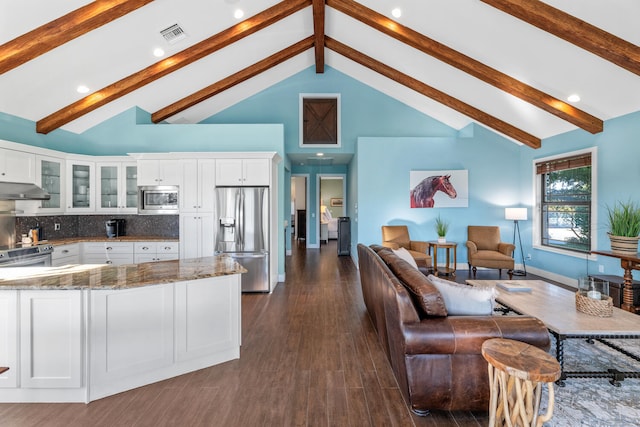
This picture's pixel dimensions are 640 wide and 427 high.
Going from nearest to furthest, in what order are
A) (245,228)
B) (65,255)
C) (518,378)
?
(518,378)
(65,255)
(245,228)

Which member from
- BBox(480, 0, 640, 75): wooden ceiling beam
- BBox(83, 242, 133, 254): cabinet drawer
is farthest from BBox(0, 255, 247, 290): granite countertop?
BBox(480, 0, 640, 75): wooden ceiling beam

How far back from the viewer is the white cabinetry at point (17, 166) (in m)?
3.78

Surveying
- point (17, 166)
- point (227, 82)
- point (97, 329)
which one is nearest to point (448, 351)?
point (97, 329)

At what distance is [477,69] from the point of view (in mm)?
4477

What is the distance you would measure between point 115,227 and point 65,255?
799 mm

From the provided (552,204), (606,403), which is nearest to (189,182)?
(606,403)

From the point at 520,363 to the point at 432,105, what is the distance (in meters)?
5.92

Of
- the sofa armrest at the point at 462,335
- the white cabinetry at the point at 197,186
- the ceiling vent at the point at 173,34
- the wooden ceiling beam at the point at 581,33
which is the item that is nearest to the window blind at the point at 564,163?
the wooden ceiling beam at the point at 581,33

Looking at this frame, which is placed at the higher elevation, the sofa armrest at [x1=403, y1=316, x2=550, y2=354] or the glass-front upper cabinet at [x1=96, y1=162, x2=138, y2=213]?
the glass-front upper cabinet at [x1=96, y1=162, x2=138, y2=213]

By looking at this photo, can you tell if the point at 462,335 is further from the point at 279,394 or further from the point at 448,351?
the point at 279,394

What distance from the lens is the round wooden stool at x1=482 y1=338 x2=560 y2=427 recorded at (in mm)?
1494

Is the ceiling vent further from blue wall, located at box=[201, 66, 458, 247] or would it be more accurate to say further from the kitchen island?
the kitchen island

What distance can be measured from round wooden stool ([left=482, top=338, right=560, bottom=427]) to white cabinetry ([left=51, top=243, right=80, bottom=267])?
527cm

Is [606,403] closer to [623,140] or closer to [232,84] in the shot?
[623,140]
